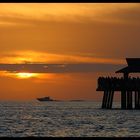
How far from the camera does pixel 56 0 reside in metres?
3.90

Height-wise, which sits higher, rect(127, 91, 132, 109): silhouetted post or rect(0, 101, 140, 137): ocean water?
rect(127, 91, 132, 109): silhouetted post

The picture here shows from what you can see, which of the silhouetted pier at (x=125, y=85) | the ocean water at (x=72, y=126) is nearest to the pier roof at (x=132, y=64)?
the silhouetted pier at (x=125, y=85)

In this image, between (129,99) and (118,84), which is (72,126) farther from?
(129,99)

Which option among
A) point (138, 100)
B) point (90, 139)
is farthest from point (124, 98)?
point (90, 139)

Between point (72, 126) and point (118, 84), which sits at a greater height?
point (118, 84)

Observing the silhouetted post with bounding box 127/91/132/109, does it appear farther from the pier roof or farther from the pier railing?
the pier roof

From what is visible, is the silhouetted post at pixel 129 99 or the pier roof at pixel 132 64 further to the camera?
the pier roof at pixel 132 64

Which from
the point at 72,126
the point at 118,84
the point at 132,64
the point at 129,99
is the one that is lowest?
the point at 72,126

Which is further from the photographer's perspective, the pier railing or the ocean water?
the pier railing

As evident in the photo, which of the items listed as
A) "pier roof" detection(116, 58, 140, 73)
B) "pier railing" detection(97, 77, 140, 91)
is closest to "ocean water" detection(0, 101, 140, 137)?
"pier railing" detection(97, 77, 140, 91)

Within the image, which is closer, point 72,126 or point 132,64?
point 72,126

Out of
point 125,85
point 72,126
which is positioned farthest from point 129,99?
point 72,126

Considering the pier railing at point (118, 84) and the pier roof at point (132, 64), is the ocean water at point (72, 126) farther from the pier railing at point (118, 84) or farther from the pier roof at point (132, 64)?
the pier roof at point (132, 64)

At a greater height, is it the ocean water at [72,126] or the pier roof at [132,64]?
the pier roof at [132,64]
